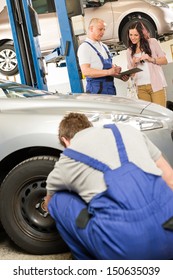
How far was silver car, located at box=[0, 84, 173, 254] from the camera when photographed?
8.71ft

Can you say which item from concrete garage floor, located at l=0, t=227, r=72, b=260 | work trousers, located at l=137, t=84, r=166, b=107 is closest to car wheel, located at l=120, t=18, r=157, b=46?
work trousers, located at l=137, t=84, r=166, b=107

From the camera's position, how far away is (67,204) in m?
2.08

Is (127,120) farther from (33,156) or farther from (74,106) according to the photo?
(33,156)

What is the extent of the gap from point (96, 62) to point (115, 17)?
3.51 meters

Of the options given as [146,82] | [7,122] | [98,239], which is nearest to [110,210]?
[98,239]

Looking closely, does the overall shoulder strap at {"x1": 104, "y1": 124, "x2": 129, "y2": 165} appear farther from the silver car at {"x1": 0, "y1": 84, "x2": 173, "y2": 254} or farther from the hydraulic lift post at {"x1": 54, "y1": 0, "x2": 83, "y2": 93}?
the hydraulic lift post at {"x1": 54, "y1": 0, "x2": 83, "y2": 93}

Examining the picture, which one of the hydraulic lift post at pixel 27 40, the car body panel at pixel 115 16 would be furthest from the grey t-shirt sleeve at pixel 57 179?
the car body panel at pixel 115 16

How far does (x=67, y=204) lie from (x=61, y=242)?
692 millimetres

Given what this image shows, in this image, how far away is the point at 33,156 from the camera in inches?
111

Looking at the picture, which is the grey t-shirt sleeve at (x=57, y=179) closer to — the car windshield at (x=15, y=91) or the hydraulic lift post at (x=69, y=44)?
the car windshield at (x=15, y=91)

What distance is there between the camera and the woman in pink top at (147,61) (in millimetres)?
4668

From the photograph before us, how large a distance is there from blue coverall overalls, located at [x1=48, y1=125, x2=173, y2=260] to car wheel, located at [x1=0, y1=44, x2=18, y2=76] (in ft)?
20.3

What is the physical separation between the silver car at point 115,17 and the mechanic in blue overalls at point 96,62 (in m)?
2.98
